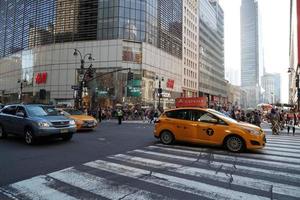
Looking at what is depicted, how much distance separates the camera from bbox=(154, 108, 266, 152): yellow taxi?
960 cm

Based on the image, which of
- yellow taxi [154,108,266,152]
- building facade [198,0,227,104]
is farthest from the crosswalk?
building facade [198,0,227,104]

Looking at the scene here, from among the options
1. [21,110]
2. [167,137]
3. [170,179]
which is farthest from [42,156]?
[167,137]

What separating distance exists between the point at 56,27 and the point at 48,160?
5371cm

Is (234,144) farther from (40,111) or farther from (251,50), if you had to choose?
(251,50)

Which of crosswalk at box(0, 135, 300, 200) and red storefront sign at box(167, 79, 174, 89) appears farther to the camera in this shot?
red storefront sign at box(167, 79, 174, 89)

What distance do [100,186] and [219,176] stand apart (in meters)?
2.71

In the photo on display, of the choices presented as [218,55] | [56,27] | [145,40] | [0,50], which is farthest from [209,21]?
[0,50]

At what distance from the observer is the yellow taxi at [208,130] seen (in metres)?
9.60

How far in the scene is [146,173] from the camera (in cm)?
657

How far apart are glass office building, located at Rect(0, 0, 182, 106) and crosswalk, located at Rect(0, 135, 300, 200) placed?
43151 mm

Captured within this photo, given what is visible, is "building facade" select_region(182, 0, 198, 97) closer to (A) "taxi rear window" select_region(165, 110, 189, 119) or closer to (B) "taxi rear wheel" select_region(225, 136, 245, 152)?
(A) "taxi rear window" select_region(165, 110, 189, 119)

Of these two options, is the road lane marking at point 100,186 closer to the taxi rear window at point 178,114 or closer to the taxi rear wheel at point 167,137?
the taxi rear wheel at point 167,137

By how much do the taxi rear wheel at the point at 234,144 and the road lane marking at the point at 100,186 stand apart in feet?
17.7

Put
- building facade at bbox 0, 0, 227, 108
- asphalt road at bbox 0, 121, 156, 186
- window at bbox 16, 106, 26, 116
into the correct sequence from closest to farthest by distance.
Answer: asphalt road at bbox 0, 121, 156, 186 → window at bbox 16, 106, 26, 116 → building facade at bbox 0, 0, 227, 108
